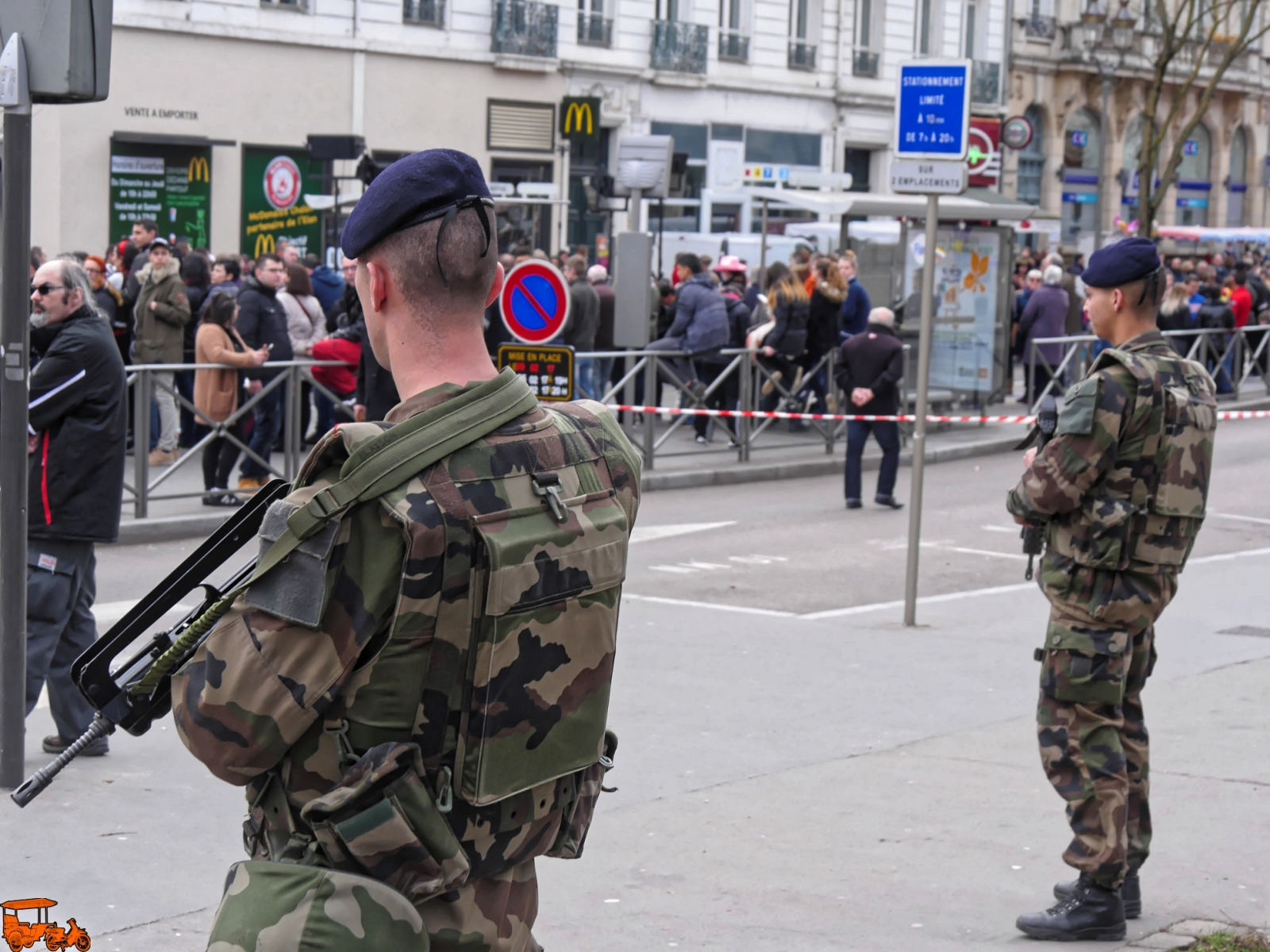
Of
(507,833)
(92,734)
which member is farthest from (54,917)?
(507,833)

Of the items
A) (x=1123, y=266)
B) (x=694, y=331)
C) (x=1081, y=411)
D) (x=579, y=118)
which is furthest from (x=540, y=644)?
(x=579, y=118)

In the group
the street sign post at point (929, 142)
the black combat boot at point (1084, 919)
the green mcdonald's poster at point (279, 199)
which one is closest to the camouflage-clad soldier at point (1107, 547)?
the black combat boot at point (1084, 919)

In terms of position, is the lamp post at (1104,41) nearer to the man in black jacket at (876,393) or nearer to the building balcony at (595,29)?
the building balcony at (595,29)

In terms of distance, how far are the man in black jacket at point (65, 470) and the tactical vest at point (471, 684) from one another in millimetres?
4126

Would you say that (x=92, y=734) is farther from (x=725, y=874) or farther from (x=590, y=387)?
(x=590, y=387)

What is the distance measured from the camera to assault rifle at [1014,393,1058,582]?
4758mm

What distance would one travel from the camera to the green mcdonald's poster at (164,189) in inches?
1059

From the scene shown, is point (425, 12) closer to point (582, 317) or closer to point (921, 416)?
point (582, 317)

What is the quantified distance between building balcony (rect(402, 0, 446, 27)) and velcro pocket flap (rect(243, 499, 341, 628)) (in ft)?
97.9

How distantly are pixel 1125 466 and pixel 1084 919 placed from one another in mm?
Answer: 1195

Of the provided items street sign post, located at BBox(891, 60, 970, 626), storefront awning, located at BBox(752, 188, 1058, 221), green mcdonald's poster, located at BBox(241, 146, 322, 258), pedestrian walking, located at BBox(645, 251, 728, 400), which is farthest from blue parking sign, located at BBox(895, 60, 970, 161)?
green mcdonald's poster, located at BBox(241, 146, 322, 258)

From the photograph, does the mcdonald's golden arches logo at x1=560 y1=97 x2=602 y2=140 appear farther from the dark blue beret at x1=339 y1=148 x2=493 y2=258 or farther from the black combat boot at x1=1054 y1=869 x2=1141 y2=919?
the dark blue beret at x1=339 y1=148 x2=493 y2=258

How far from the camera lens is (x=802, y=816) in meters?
5.83

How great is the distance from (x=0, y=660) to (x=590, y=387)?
33.5 ft
